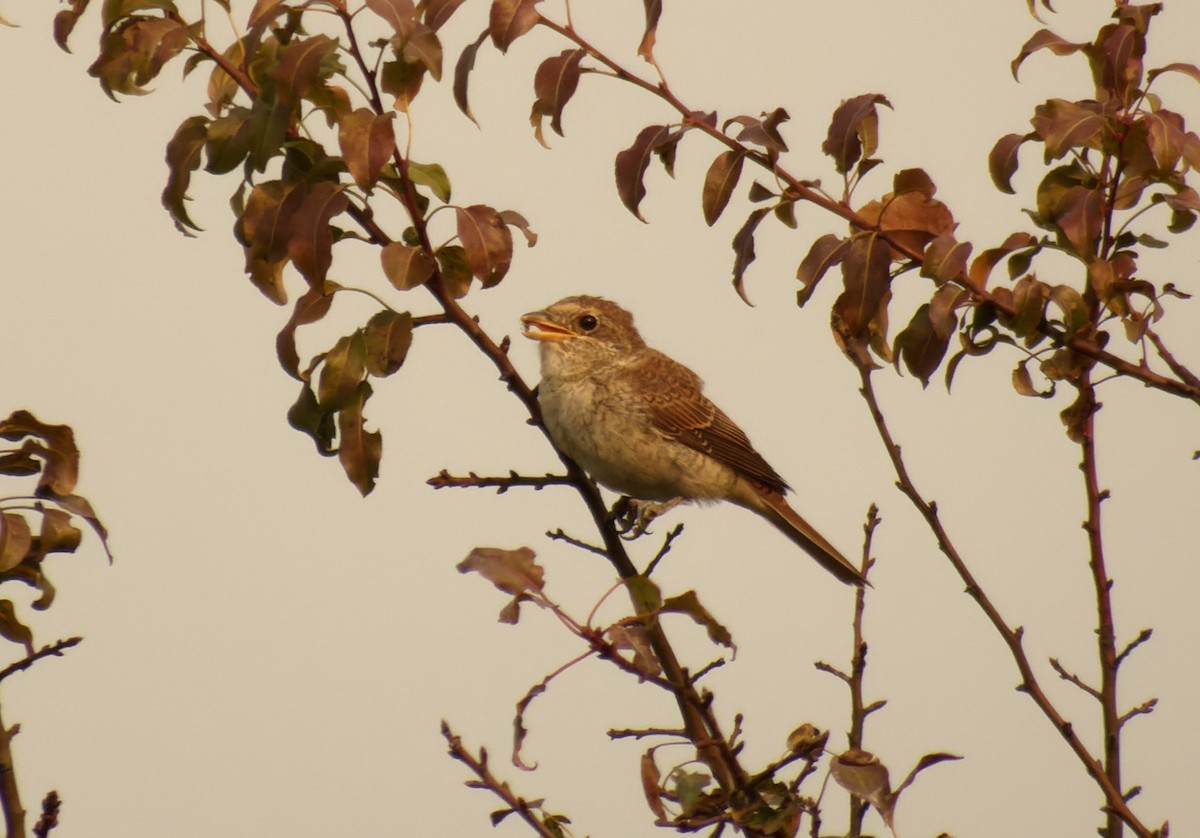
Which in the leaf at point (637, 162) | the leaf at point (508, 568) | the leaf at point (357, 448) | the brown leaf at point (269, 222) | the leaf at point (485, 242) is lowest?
the leaf at point (508, 568)

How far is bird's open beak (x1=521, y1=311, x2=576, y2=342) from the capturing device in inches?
306

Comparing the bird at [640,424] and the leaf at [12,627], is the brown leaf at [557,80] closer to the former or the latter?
the leaf at [12,627]

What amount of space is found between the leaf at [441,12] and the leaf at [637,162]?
564 millimetres

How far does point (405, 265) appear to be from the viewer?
405 cm

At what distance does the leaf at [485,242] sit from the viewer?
4.11m

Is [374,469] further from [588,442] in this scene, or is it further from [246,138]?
[588,442]

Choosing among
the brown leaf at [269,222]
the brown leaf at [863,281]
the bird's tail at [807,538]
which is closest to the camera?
the brown leaf at [863,281]

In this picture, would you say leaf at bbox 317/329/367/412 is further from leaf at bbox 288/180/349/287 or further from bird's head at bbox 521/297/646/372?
bird's head at bbox 521/297/646/372

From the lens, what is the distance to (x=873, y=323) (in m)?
4.09

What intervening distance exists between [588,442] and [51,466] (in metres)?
3.85

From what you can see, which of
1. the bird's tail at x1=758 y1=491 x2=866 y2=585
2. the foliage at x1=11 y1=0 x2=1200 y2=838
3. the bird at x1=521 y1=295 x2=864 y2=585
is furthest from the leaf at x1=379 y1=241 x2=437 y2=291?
the bird's tail at x1=758 y1=491 x2=866 y2=585

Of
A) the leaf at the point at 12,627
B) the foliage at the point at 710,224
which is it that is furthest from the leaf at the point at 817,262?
the leaf at the point at 12,627

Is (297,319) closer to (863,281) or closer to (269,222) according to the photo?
(269,222)

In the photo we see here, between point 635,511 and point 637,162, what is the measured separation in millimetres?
4084
